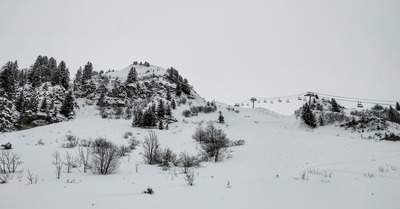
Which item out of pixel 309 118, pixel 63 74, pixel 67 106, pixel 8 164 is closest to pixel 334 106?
pixel 309 118

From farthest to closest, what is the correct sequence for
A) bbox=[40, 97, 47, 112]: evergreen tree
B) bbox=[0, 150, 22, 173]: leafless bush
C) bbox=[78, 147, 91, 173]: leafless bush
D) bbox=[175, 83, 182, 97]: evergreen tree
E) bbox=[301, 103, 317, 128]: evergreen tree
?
bbox=[175, 83, 182, 97]: evergreen tree → bbox=[301, 103, 317, 128]: evergreen tree → bbox=[40, 97, 47, 112]: evergreen tree → bbox=[78, 147, 91, 173]: leafless bush → bbox=[0, 150, 22, 173]: leafless bush

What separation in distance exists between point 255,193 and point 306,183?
2736 millimetres

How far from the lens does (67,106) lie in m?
35.0

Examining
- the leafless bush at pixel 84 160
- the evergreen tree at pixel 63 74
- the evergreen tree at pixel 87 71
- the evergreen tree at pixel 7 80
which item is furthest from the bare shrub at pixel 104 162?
the evergreen tree at pixel 87 71

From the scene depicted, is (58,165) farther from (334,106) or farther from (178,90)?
(334,106)

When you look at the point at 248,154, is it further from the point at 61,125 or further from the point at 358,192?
the point at 61,125

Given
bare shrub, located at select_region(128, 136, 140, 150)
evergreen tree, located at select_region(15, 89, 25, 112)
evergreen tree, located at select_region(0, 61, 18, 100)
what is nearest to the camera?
bare shrub, located at select_region(128, 136, 140, 150)

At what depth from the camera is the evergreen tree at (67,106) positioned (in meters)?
34.6

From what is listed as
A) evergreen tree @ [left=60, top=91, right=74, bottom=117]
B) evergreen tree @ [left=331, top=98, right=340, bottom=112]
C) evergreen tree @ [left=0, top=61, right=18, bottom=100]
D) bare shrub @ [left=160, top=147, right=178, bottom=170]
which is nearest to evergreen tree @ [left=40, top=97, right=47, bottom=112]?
evergreen tree @ [left=60, top=91, right=74, bottom=117]

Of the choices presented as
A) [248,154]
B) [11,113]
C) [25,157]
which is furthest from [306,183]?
[11,113]

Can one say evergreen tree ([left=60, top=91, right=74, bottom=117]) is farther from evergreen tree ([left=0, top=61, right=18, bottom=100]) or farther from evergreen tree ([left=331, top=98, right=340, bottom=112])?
evergreen tree ([left=331, top=98, right=340, bottom=112])

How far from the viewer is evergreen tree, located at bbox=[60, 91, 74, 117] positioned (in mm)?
34556

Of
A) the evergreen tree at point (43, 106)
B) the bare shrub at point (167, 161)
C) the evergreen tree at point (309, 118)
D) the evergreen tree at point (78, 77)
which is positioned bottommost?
the bare shrub at point (167, 161)

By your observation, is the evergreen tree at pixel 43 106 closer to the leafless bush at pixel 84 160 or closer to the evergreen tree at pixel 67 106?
the evergreen tree at pixel 67 106
